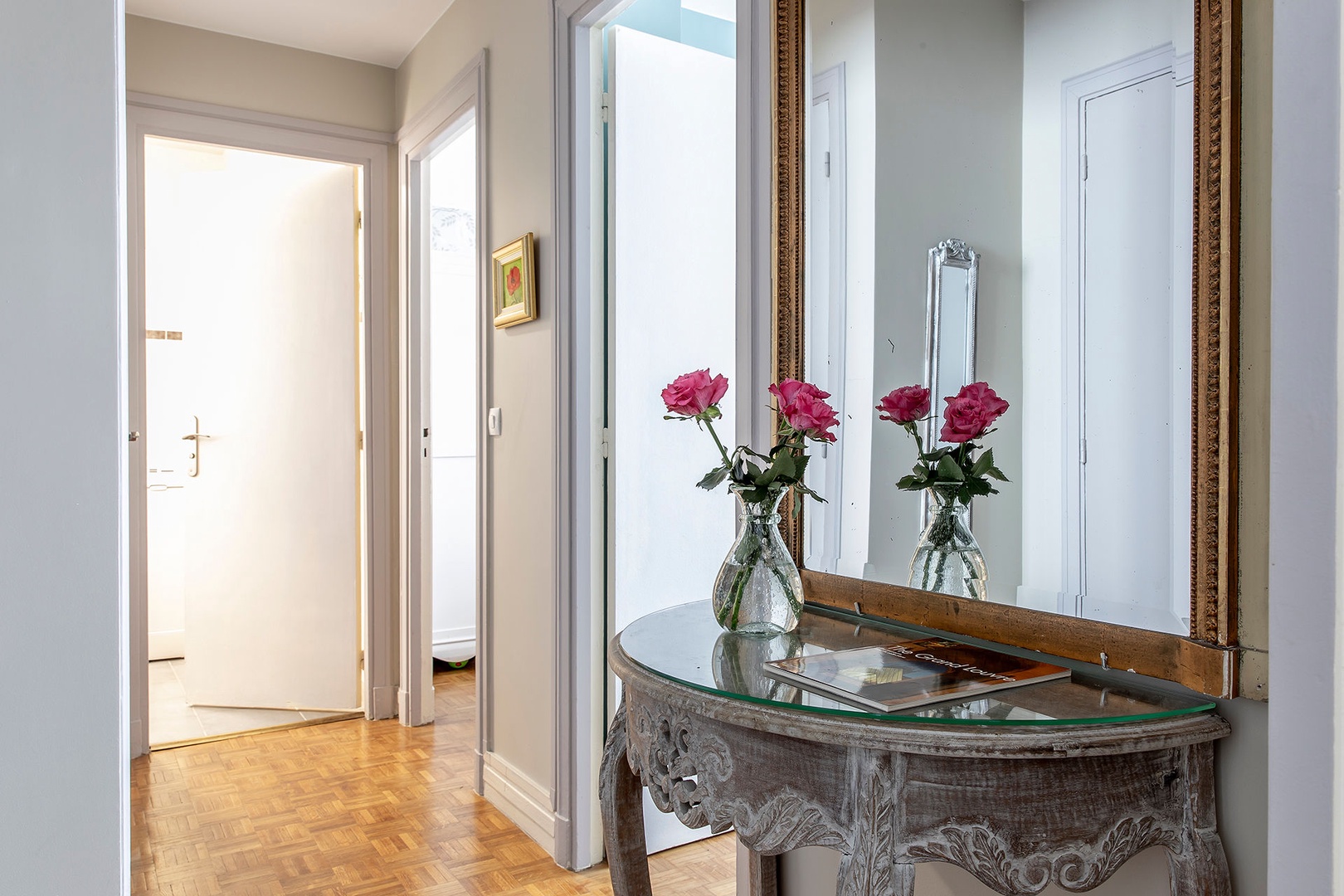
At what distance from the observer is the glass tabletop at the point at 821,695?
0.92 m

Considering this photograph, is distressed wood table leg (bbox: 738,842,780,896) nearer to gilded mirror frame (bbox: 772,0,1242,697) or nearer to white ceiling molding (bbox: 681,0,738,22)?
gilded mirror frame (bbox: 772,0,1242,697)

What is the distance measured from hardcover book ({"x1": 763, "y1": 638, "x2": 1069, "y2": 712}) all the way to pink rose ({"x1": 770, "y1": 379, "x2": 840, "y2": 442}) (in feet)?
1.00

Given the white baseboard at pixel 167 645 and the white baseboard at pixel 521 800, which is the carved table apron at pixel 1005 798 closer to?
the white baseboard at pixel 521 800

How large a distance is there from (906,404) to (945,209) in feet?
0.95

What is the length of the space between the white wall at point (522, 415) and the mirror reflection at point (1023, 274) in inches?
43.6

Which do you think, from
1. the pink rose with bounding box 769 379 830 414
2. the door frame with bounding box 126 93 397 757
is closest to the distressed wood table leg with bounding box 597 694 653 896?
the pink rose with bounding box 769 379 830 414

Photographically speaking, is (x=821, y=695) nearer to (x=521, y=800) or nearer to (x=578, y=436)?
(x=578, y=436)

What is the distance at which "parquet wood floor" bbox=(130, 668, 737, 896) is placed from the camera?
227 cm

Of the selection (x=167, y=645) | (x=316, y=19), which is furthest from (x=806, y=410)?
(x=167, y=645)

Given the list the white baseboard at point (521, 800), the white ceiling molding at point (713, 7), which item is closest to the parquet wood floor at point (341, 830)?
the white baseboard at point (521, 800)

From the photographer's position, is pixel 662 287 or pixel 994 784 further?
pixel 662 287

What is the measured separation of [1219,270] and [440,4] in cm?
286

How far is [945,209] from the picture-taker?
1331mm

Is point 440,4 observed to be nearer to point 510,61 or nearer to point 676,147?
point 510,61
